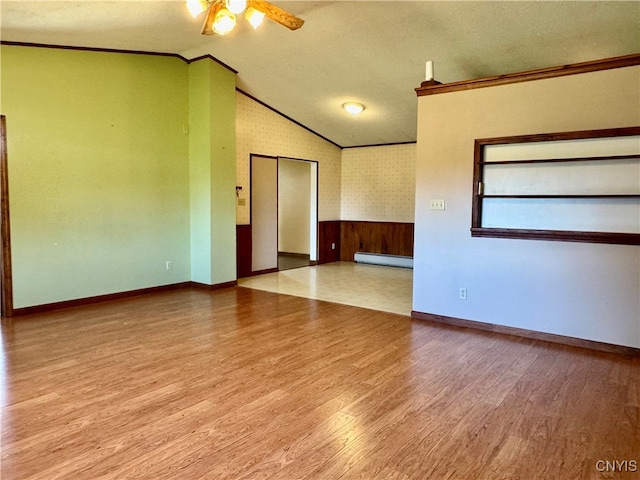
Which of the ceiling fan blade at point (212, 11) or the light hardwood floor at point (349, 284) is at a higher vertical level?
the ceiling fan blade at point (212, 11)

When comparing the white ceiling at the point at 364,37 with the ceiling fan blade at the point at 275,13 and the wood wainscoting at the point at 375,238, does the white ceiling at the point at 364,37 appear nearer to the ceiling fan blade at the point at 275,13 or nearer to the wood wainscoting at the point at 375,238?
the ceiling fan blade at the point at 275,13

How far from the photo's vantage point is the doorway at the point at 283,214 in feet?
24.0

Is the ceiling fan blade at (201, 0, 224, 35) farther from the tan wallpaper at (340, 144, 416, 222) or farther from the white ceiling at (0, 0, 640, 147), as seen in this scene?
the tan wallpaper at (340, 144, 416, 222)

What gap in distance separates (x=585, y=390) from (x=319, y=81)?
195 inches

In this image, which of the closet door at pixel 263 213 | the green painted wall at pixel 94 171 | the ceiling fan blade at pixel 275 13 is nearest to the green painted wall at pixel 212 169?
the green painted wall at pixel 94 171

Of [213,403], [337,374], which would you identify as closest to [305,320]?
[337,374]

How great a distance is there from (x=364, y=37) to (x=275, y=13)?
1940 mm

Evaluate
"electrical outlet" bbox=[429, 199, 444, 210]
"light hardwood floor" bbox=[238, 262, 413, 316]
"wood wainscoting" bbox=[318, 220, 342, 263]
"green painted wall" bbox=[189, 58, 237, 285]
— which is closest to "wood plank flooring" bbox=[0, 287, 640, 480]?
"light hardwood floor" bbox=[238, 262, 413, 316]

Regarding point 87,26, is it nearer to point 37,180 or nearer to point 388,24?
point 37,180

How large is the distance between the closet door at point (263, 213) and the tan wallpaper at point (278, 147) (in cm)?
18

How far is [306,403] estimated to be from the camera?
2.65 meters

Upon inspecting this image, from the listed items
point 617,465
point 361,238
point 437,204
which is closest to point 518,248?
point 437,204

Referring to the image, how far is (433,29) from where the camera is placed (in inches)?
174

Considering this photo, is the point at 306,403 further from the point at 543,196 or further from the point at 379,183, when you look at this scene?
the point at 379,183
